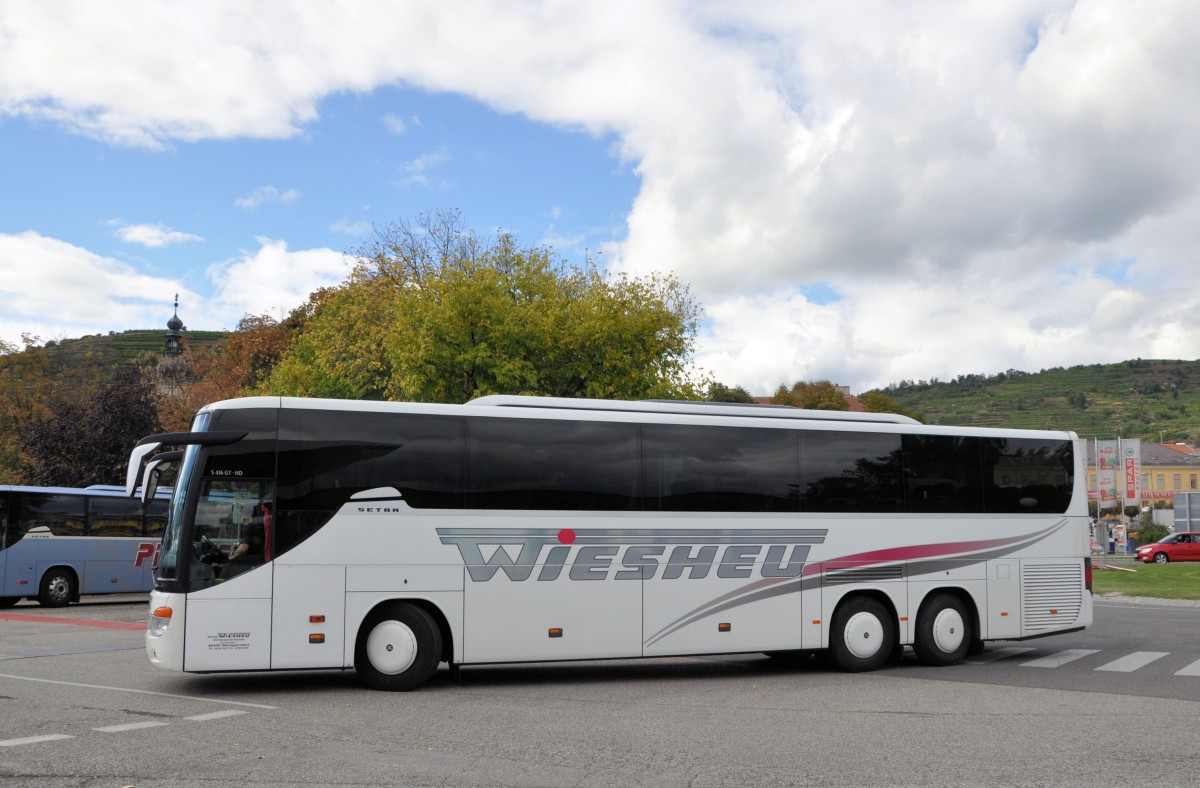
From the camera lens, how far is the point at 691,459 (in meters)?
13.5

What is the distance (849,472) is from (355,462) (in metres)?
6.39

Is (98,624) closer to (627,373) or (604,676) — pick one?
(604,676)

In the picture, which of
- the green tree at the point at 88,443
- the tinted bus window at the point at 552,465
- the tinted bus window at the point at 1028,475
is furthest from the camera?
Answer: the green tree at the point at 88,443

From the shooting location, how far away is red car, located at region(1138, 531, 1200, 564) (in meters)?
48.4

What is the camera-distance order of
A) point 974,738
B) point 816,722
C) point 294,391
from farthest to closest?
point 294,391
point 816,722
point 974,738

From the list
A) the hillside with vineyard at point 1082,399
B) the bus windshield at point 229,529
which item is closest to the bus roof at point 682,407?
the bus windshield at point 229,529

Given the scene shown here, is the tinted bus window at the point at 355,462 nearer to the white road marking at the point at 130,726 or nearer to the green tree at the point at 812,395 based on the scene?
the white road marking at the point at 130,726

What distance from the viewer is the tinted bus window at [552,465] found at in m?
12.5

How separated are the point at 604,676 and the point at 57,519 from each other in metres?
19.3

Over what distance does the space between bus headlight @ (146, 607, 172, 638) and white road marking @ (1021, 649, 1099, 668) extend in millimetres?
10744

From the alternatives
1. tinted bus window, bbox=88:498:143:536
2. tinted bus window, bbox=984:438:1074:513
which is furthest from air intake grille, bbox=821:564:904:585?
tinted bus window, bbox=88:498:143:536

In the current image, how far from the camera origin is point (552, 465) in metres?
12.8

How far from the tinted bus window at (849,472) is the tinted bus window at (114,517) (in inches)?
793

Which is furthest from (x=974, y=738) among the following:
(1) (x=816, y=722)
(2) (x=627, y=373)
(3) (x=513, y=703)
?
(2) (x=627, y=373)
